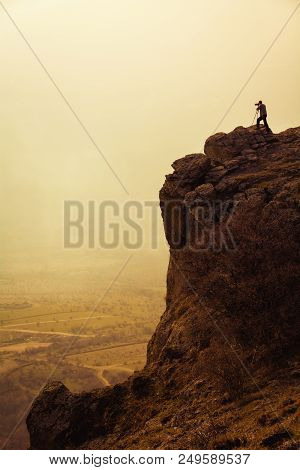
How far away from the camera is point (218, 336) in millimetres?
14750

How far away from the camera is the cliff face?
1170cm

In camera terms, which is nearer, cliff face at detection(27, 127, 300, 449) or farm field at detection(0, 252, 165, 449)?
cliff face at detection(27, 127, 300, 449)

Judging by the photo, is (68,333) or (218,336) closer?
(218,336)

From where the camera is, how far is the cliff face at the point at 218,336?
1170cm

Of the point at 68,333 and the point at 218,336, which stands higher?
the point at 218,336

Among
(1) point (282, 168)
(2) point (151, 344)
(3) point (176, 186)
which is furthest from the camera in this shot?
(2) point (151, 344)

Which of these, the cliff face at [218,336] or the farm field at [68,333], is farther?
the farm field at [68,333]

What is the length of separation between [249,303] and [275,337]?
4.79ft

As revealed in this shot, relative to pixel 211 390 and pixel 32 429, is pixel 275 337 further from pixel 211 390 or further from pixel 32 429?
pixel 32 429

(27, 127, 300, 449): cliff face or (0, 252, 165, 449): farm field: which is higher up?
(27, 127, 300, 449): cliff face

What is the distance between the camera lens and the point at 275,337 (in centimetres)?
1309

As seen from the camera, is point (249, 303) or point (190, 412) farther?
point (249, 303)

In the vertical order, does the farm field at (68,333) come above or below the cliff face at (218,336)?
below

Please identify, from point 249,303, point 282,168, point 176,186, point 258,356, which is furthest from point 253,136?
point 258,356
